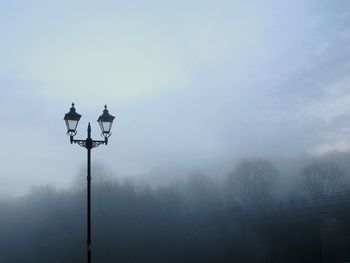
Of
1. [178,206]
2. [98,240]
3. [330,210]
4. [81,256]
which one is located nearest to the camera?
[330,210]

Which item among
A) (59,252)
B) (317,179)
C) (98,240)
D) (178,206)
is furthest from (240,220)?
(317,179)

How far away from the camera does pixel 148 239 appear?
68.9 metres

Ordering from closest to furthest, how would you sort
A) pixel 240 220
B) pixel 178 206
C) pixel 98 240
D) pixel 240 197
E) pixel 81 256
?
pixel 81 256, pixel 98 240, pixel 240 220, pixel 178 206, pixel 240 197

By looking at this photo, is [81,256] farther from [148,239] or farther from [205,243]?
[205,243]

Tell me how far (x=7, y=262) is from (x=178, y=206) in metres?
28.3

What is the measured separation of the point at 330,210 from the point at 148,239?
2482 centimetres

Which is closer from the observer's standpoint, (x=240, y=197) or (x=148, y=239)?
(x=148, y=239)

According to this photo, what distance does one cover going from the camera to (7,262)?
6525 cm

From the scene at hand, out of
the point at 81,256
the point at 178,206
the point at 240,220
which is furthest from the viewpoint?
the point at 178,206

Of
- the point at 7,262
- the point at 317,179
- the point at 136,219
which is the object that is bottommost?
the point at 7,262

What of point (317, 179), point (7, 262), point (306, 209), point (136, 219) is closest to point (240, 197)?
point (317, 179)

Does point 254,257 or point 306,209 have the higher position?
point 306,209

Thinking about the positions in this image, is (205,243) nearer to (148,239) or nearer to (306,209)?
(148,239)

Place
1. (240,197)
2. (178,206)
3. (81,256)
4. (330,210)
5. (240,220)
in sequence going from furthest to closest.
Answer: (240,197) → (178,206) → (240,220) → (81,256) → (330,210)
